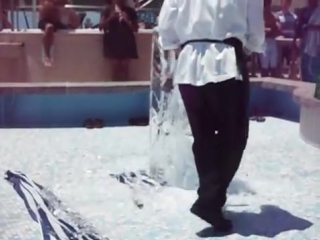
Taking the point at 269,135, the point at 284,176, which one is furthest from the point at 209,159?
the point at 269,135

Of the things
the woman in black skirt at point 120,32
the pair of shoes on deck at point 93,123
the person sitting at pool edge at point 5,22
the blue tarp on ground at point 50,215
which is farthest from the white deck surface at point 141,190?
the person sitting at pool edge at point 5,22

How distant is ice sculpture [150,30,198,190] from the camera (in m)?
5.28

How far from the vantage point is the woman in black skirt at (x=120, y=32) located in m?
10.2

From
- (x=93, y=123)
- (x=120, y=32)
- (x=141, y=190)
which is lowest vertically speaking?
(x=93, y=123)

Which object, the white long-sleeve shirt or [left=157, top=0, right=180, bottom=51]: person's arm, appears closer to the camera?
the white long-sleeve shirt

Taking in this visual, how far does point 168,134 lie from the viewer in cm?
545

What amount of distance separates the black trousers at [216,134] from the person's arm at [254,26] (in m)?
0.22

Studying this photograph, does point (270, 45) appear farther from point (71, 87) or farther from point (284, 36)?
point (71, 87)

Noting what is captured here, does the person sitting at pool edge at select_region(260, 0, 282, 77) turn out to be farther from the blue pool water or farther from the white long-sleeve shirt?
the white long-sleeve shirt

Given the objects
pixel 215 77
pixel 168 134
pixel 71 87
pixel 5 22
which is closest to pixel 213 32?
pixel 215 77

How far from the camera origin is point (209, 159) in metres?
4.21

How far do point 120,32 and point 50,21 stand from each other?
968 millimetres

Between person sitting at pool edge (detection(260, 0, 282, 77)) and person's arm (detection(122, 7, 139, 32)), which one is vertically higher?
person's arm (detection(122, 7, 139, 32))

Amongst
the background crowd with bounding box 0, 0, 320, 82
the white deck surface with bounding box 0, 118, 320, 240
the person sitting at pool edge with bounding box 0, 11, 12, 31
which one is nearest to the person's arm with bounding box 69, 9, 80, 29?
the background crowd with bounding box 0, 0, 320, 82
